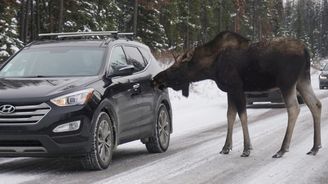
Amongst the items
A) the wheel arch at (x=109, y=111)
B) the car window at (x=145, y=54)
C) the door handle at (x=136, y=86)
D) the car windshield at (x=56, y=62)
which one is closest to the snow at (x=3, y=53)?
the car window at (x=145, y=54)

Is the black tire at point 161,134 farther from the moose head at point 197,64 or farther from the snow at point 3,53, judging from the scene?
the snow at point 3,53

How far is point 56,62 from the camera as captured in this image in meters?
9.08

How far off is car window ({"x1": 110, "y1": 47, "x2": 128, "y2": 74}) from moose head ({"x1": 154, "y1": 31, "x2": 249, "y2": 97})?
28.8 inches

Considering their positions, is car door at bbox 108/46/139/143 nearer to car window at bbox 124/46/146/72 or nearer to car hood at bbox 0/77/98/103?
car window at bbox 124/46/146/72

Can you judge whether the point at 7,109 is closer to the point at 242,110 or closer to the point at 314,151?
the point at 242,110

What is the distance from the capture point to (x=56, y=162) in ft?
30.3

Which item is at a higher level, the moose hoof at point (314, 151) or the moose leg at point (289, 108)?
the moose leg at point (289, 108)

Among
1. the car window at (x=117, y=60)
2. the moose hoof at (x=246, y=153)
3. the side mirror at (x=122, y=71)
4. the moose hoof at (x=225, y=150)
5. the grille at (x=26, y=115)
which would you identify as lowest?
the moose hoof at (x=225, y=150)

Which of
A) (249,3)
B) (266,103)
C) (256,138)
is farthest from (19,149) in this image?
(249,3)

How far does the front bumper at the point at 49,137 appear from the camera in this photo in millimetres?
7578

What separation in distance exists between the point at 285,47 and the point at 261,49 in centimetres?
36

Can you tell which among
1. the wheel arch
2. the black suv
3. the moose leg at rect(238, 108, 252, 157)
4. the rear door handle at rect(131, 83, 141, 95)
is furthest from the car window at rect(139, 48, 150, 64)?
the wheel arch

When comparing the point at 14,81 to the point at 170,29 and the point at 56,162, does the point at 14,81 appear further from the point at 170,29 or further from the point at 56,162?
the point at 170,29

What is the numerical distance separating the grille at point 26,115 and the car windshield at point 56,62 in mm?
1124
